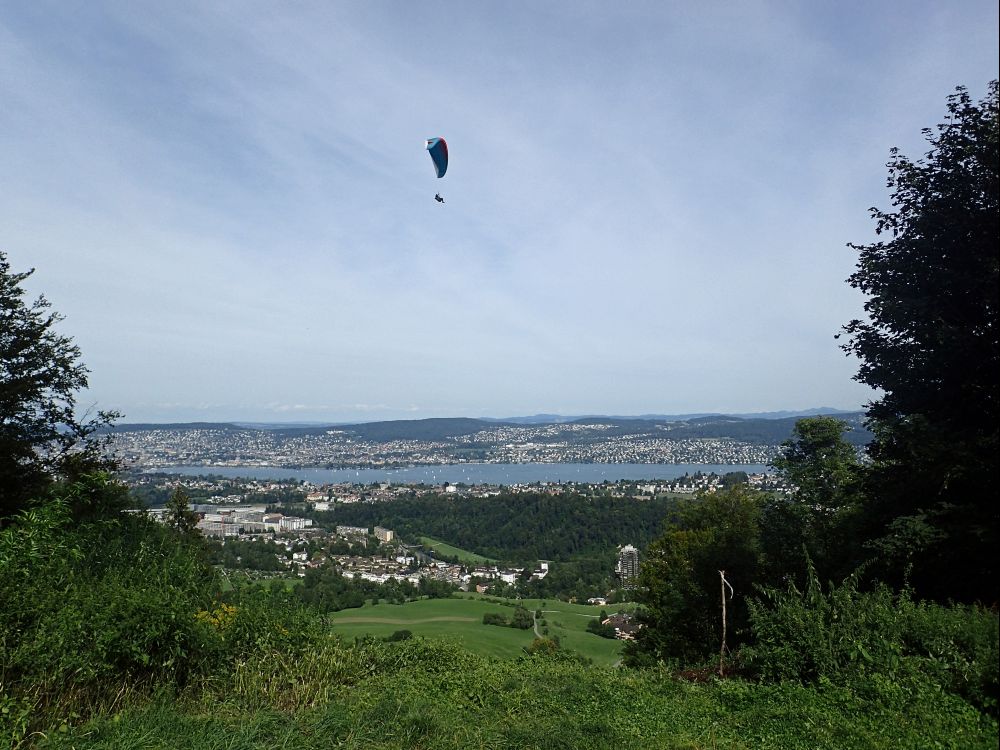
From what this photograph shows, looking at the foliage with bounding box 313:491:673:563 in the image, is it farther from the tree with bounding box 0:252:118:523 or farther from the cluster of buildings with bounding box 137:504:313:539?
the tree with bounding box 0:252:118:523

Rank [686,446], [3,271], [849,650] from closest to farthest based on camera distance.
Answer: [849,650], [3,271], [686,446]

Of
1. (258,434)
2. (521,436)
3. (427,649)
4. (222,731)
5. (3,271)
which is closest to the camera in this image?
(222,731)

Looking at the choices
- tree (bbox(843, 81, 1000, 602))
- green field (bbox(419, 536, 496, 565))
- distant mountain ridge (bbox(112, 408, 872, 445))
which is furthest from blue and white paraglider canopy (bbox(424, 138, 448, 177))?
distant mountain ridge (bbox(112, 408, 872, 445))

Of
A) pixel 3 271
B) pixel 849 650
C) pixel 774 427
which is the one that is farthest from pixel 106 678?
pixel 774 427

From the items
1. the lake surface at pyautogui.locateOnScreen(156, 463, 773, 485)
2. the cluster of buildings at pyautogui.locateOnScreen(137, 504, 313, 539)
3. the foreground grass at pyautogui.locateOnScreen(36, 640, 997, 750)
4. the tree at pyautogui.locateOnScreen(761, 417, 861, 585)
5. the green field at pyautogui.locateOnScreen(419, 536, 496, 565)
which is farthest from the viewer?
the lake surface at pyautogui.locateOnScreen(156, 463, 773, 485)

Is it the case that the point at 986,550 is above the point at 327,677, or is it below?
above

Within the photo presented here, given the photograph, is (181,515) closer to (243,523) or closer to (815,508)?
(815,508)

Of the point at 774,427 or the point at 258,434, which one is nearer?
the point at 774,427

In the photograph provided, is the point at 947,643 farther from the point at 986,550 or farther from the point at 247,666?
the point at 247,666
